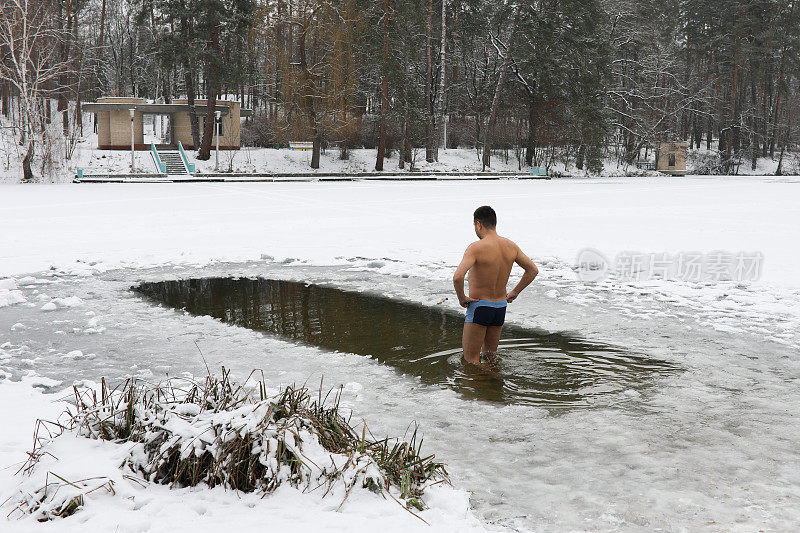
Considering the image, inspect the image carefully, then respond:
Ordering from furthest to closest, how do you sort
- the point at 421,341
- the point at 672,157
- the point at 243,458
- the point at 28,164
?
the point at 672,157, the point at 28,164, the point at 421,341, the point at 243,458

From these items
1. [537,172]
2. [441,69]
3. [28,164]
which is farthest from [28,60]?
[537,172]

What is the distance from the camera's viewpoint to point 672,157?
6350 centimetres

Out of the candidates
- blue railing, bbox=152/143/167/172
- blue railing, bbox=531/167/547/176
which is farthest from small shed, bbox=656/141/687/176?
blue railing, bbox=152/143/167/172

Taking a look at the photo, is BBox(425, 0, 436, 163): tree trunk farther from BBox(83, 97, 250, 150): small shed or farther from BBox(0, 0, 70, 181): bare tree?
BBox(0, 0, 70, 181): bare tree

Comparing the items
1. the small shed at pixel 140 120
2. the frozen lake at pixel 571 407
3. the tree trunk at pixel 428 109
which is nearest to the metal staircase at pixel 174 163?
the small shed at pixel 140 120

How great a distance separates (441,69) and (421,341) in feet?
162

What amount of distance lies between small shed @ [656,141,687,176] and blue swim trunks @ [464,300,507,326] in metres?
60.8

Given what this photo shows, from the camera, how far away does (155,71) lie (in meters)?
70.2

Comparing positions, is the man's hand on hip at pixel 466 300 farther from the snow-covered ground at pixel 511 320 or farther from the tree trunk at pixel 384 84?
the tree trunk at pixel 384 84

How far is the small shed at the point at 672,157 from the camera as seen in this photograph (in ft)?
206

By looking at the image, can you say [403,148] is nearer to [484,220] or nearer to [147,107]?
[147,107]

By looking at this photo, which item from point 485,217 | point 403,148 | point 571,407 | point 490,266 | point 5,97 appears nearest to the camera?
point 571,407

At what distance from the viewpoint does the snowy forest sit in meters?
42.9

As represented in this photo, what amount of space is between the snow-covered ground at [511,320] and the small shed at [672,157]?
4772 cm
